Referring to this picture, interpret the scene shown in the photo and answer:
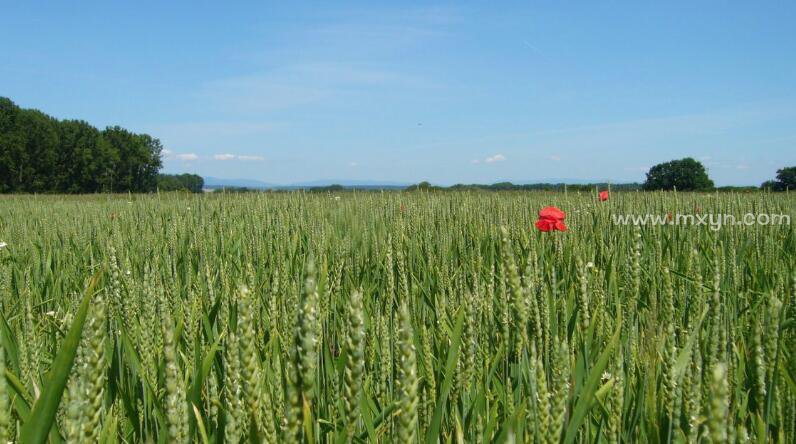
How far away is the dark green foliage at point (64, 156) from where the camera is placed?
50281 mm

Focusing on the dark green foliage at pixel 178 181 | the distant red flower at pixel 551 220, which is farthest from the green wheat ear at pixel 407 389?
the dark green foliage at pixel 178 181

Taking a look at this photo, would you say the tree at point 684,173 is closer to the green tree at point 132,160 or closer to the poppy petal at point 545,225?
the poppy petal at point 545,225

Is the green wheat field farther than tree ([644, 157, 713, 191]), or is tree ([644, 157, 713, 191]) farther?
tree ([644, 157, 713, 191])

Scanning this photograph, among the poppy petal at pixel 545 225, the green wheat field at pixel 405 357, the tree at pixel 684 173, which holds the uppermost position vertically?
the tree at pixel 684 173

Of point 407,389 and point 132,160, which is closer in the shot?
point 407,389

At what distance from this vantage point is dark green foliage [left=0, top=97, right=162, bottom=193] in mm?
50281

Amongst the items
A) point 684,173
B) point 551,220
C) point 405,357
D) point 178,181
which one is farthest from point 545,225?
point 178,181

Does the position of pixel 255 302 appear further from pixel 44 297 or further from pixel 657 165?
pixel 657 165

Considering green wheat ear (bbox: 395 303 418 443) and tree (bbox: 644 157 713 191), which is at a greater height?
tree (bbox: 644 157 713 191)

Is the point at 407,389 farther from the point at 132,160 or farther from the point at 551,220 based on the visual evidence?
the point at 132,160

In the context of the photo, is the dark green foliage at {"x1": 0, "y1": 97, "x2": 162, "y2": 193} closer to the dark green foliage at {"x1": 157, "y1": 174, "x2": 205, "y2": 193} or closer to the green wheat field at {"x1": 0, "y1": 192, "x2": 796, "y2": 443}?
the dark green foliage at {"x1": 157, "y1": 174, "x2": 205, "y2": 193}

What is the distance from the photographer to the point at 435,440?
0.90m

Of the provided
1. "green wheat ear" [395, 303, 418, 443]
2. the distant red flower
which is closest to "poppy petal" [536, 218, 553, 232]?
the distant red flower

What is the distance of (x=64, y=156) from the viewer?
54.2m
